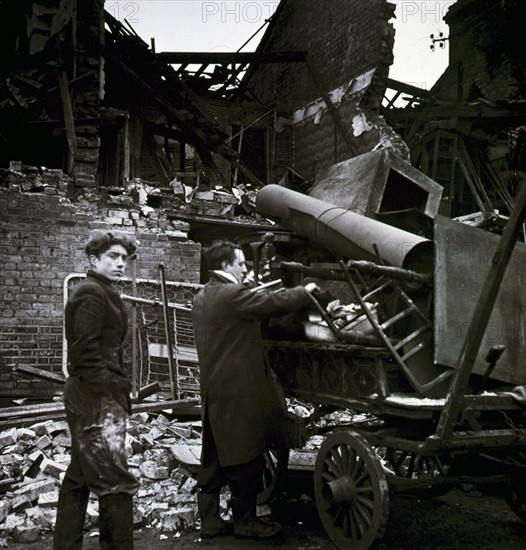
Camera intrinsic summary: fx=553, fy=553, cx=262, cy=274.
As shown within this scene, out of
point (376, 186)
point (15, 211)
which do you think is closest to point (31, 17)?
point (15, 211)

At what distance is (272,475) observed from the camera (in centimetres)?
437

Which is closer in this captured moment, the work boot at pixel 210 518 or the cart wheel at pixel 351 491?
the cart wheel at pixel 351 491

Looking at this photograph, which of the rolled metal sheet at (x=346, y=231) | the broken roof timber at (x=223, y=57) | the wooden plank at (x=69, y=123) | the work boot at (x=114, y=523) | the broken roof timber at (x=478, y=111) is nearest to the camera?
the work boot at (x=114, y=523)

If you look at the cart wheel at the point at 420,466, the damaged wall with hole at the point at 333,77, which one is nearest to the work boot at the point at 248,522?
the cart wheel at the point at 420,466

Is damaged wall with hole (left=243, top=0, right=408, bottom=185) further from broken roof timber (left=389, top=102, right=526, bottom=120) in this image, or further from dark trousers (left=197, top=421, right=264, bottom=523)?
dark trousers (left=197, top=421, right=264, bottom=523)

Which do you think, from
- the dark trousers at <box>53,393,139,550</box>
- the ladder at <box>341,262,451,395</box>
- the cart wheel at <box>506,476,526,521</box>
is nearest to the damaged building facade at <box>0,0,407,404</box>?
the ladder at <box>341,262,451,395</box>

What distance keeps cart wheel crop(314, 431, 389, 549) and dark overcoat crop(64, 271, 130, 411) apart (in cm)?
136

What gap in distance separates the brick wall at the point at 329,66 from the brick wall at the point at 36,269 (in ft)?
16.2

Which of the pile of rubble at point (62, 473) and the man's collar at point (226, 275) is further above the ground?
the man's collar at point (226, 275)

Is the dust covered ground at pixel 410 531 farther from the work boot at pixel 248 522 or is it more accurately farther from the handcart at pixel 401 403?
the handcart at pixel 401 403

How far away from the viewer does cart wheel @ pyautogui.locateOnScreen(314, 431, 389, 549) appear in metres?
3.12

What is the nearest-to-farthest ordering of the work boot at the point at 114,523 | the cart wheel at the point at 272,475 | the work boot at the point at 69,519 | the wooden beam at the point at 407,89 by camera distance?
1. the work boot at the point at 114,523
2. the work boot at the point at 69,519
3. the cart wheel at the point at 272,475
4. the wooden beam at the point at 407,89

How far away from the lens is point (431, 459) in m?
4.73

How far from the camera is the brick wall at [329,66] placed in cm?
1001
